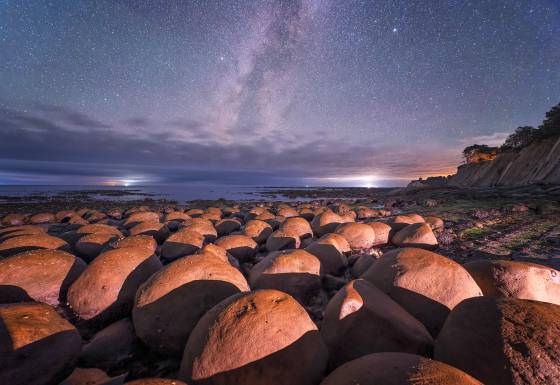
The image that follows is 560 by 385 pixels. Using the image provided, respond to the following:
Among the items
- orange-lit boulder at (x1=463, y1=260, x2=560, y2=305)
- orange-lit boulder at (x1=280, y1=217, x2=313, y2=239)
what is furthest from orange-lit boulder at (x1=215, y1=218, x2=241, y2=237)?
orange-lit boulder at (x1=463, y1=260, x2=560, y2=305)

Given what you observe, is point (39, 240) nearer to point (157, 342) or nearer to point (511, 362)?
point (157, 342)

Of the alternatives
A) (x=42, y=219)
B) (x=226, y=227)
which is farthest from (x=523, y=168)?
(x=42, y=219)

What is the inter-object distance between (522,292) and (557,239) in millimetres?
6878

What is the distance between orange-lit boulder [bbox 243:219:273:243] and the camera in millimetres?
7454

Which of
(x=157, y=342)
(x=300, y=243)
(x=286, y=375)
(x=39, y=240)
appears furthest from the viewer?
(x=300, y=243)

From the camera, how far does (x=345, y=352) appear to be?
2365mm

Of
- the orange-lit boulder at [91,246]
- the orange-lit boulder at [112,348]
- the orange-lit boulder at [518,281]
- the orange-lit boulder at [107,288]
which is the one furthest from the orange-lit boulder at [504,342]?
the orange-lit boulder at [91,246]

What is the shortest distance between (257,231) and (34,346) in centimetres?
562

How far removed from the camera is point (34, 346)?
2223 millimetres

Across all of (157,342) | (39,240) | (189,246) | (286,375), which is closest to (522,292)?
(286,375)

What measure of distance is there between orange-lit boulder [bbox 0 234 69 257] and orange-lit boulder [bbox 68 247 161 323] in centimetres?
270

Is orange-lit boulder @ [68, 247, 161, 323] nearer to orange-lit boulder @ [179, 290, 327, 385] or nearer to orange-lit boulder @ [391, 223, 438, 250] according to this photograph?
orange-lit boulder @ [179, 290, 327, 385]

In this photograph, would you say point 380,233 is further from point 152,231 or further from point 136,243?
point 152,231

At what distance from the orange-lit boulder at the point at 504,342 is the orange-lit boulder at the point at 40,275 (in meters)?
5.05
